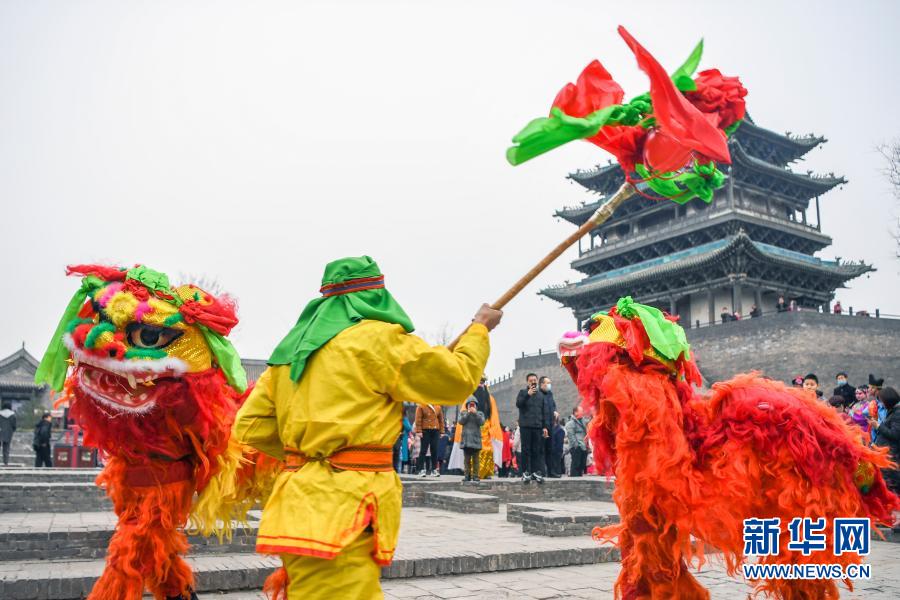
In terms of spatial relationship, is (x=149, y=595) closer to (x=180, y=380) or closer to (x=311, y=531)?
(x=180, y=380)

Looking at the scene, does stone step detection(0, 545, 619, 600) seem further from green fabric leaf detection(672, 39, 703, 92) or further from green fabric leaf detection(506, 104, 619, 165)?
green fabric leaf detection(672, 39, 703, 92)

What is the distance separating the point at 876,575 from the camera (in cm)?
565

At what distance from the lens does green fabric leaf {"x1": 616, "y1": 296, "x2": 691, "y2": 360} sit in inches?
153

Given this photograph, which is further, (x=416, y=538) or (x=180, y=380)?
(x=416, y=538)

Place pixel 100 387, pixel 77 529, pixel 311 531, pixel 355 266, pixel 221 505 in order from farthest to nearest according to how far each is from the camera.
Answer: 1. pixel 77 529
2. pixel 221 505
3. pixel 100 387
4. pixel 355 266
5. pixel 311 531

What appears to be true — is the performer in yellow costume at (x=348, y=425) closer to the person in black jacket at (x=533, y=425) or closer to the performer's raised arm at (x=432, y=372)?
the performer's raised arm at (x=432, y=372)

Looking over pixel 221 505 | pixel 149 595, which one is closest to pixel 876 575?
pixel 221 505

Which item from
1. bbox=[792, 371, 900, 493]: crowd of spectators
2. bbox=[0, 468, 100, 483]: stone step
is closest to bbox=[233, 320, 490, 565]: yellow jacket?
bbox=[792, 371, 900, 493]: crowd of spectators

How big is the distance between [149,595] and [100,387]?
1.54 metres

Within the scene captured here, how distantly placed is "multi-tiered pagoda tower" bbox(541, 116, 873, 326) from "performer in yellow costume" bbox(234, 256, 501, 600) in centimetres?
3062

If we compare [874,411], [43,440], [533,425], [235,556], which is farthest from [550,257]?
[43,440]

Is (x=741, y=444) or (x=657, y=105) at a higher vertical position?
(x=657, y=105)

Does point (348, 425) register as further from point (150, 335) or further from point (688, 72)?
point (688, 72)

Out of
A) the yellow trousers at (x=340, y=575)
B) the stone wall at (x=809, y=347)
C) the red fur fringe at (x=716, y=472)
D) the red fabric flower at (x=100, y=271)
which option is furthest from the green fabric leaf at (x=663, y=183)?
the stone wall at (x=809, y=347)
